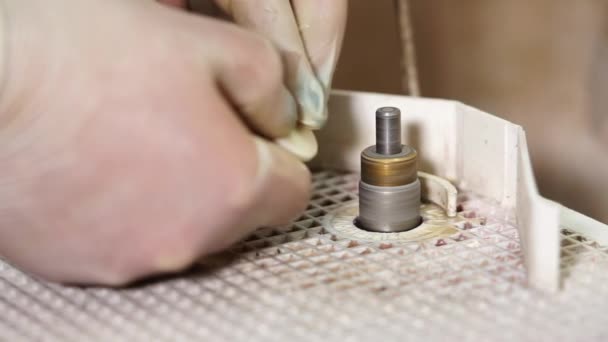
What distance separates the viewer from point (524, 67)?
146 centimetres

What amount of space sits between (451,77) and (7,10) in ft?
3.61

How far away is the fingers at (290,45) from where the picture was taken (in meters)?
0.77

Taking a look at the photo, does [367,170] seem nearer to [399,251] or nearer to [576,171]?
[399,251]

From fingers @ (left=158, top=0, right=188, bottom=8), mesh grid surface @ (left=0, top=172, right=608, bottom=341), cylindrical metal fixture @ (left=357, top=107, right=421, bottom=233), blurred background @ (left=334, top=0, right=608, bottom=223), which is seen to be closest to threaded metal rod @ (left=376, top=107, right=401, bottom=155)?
cylindrical metal fixture @ (left=357, top=107, right=421, bottom=233)

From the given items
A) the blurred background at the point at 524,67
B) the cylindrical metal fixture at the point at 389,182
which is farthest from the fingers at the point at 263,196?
the blurred background at the point at 524,67

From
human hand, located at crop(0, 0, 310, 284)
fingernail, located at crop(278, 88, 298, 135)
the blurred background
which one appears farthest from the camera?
the blurred background

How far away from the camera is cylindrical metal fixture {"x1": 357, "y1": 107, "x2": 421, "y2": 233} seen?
2.59 ft

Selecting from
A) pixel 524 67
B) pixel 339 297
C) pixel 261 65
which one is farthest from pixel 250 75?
Result: pixel 524 67

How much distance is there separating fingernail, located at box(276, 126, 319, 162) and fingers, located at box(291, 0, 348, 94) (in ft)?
0.22

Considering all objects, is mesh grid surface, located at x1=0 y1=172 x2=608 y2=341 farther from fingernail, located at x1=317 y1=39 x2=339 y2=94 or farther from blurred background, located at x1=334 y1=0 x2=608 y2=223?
blurred background, located at x1=334 y1=0 x2=608 y2=223

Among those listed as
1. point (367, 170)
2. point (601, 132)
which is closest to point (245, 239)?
point (367, 170)

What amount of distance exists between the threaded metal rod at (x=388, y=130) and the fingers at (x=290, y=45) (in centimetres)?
6

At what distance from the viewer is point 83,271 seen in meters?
0.67

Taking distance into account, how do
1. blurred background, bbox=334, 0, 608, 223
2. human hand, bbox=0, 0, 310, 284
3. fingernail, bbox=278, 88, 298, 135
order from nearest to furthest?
human hand, bbox=0, 0, 310, 284, fingernail, bbox=278, 88, 298, 135, blurred background, bbox=334, 0, 608, 223
